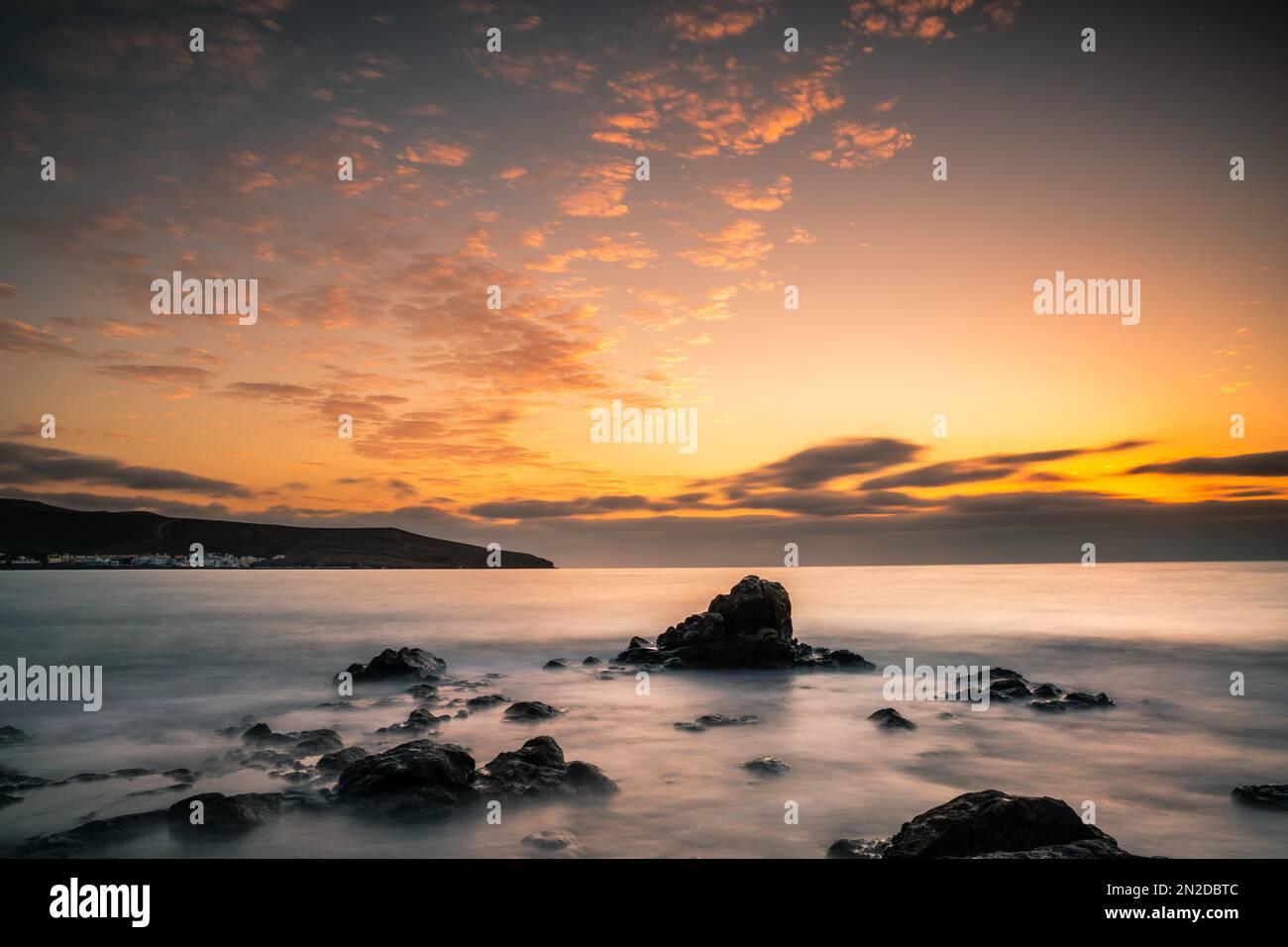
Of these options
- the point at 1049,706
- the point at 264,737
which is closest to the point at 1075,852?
the point at 1049,706

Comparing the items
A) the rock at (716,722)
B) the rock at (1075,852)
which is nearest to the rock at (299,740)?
the rock at (716,722)

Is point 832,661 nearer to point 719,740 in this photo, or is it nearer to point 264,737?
point 719,740

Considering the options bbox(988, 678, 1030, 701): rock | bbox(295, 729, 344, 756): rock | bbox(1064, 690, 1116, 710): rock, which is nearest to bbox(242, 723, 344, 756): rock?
bbox(295, 729, 344, 756): rock

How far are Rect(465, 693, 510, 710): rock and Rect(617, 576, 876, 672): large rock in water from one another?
30.7 feet

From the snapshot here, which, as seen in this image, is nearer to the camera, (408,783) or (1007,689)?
(408,783)

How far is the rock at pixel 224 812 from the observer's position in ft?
32.0

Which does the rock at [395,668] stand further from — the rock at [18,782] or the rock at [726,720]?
the rock at [726,720]

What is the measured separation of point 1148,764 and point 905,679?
36.2 feet

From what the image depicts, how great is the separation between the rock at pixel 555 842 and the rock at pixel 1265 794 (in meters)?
12.7

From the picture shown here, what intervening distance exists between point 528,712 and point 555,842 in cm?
913

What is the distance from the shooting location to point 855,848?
29.5ft

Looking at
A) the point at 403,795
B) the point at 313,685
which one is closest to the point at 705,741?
the point at 403,795

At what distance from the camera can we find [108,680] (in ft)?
82.0
